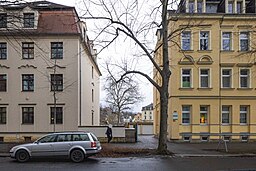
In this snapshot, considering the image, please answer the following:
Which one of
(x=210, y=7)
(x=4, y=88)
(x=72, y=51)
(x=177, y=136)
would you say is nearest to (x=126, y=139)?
(x=177, y=136)

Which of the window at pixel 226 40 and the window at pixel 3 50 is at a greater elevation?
the window at pixel 226 40

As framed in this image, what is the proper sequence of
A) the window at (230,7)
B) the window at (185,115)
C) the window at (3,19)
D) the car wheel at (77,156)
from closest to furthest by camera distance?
the window at (3,19) < the car wheel at (77,156) < the window at (185,115) < the window at (230,7)

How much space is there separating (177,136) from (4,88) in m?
18.2

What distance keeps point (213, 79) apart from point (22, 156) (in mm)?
23118

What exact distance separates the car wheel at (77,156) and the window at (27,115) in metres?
18.9

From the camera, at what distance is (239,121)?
37.7 meters

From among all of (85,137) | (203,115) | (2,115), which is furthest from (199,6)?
(85,137)

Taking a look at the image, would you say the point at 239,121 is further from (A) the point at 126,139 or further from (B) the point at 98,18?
(B) the point at 98,18

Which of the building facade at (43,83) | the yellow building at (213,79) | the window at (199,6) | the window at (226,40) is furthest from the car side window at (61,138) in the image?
the window at (226,40)

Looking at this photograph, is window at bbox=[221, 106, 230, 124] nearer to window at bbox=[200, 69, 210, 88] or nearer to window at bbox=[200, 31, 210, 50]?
window at bbox=[200, 69, 210, 88]

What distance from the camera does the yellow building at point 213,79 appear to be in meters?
37.2

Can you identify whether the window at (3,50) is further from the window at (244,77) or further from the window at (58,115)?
the window at (244,77)

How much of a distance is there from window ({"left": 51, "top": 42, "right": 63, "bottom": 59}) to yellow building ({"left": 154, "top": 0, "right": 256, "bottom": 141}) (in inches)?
441

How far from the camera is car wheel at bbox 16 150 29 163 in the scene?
19844mm
